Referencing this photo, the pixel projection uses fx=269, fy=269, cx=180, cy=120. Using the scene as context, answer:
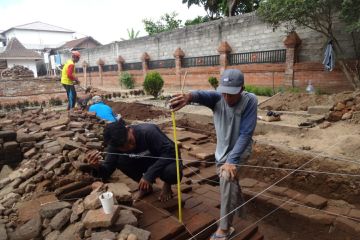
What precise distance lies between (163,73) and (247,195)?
15.2m

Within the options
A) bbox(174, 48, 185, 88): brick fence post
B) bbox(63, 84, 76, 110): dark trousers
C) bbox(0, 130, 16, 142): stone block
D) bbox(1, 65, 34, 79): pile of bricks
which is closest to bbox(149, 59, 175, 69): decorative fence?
bbox(174, 48, 185, 88): brick fence post

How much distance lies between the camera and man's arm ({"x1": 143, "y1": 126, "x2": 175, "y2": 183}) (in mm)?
2861

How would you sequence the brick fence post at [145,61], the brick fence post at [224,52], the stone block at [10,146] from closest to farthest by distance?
the stone block at [10,146], the brick fence post at [224,52], the brick fence post at [145,61]

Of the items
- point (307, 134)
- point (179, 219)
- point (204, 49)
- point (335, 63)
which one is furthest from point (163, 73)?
point (179, 219)

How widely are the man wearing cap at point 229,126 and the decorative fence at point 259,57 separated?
10389 mm

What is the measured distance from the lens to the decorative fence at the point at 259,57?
1198cm

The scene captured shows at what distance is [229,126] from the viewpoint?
2.58m

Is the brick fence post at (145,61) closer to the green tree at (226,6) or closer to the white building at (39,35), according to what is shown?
the green tree at (226,6)

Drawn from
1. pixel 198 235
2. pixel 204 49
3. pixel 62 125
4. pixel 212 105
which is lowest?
pixel 198 235

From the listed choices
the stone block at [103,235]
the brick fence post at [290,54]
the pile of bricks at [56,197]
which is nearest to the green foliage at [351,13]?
the brick fence post at [290,54]

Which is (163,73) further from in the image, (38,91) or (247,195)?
(247,195)

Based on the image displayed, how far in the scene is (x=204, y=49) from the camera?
1609 cm

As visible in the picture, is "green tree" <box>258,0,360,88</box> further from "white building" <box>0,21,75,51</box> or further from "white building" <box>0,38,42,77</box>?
"white building" <box>0,21,75,51</box>

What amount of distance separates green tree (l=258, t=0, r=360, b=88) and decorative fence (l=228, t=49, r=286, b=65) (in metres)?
1.58
